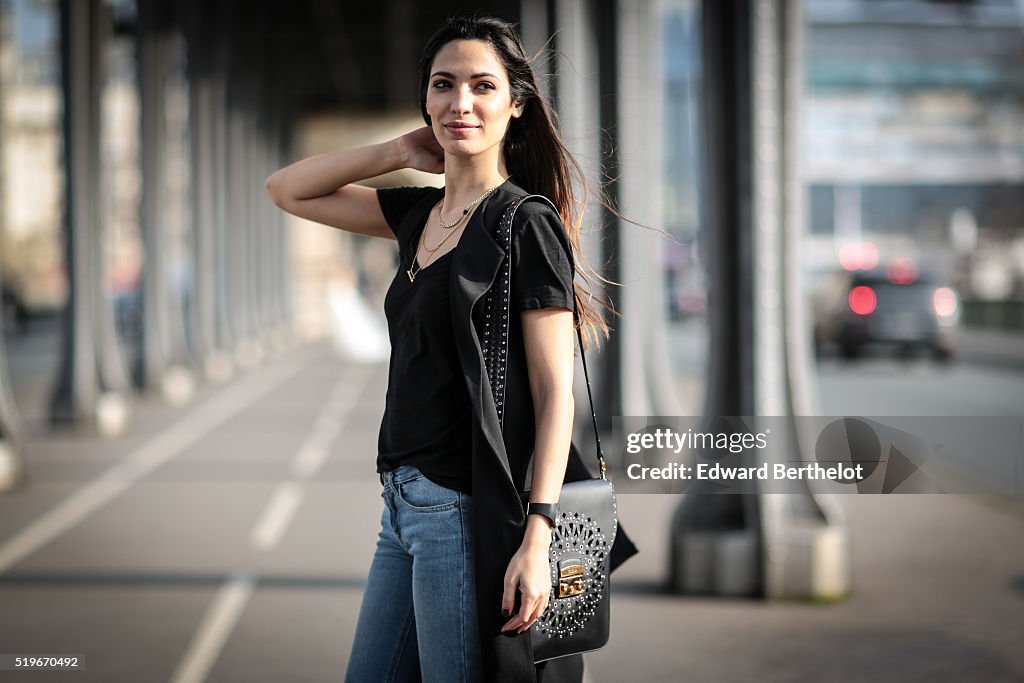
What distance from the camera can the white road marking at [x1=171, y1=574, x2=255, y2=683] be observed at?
17.9 ft

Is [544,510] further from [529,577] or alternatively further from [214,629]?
[214,629]

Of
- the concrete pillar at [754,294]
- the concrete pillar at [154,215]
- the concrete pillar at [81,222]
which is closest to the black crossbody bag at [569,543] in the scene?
the concrete pillar at [754,294]

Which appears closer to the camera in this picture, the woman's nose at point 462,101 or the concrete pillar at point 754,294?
the woman's nose at point 462,101

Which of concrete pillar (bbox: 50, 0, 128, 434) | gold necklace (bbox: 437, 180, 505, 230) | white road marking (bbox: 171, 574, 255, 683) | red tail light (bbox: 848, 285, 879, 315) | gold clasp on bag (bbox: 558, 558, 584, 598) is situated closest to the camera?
gold clasp on bag (bbox: 558, 558, 584, 598)

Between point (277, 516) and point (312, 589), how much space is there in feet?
7.75

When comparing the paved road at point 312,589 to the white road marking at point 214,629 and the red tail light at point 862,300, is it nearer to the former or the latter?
the white road marking at point 214,629

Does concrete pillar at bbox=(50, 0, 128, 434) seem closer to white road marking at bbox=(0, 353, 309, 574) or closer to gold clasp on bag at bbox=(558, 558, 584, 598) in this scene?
white road marking at bbox=(0, 353, 309, 574)

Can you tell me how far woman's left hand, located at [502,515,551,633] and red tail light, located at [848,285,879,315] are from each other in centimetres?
2368

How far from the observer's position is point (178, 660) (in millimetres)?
5617

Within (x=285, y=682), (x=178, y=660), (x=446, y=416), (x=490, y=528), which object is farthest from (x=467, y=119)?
(x=178, y=660)

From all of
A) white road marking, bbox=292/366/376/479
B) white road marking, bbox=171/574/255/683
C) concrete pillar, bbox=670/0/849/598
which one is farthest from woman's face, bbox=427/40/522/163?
white road marking, bbox=292/366/376/479

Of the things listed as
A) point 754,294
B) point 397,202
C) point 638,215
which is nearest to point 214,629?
point 754,294

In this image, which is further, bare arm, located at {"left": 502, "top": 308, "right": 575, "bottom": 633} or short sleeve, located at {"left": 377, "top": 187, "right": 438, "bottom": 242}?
short sleeve, located at {"left": 377, "top": 187, "right": 438, "bottom": 242}

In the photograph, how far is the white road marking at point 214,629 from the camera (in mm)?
5445
